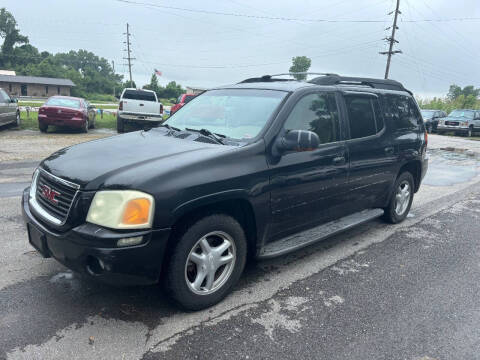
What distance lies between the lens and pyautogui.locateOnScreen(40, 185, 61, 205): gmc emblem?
283 cm

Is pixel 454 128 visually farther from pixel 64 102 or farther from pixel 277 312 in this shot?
pixel 277 312

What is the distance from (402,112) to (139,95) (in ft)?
46.0

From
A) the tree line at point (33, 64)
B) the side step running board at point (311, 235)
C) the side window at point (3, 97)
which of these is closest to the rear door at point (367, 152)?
the side step running board at point (311, 235)

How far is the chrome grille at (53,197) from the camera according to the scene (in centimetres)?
269

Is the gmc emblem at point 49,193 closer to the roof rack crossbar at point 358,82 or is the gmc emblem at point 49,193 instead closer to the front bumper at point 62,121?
the roof rack crossbar at point 358,82

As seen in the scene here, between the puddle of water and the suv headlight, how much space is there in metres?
7.81

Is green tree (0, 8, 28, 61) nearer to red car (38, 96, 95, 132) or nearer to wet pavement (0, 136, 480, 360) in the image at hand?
red car (38, 96, 95, 132)

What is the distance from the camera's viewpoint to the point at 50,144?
39.6ft

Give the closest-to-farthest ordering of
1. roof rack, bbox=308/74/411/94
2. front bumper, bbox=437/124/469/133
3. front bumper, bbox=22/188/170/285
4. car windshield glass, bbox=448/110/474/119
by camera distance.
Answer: front bumper, bbox=22/188/170/285 < roof rack, bbox=308/74/411/94 < front bumper, bbox=437/124/469/133 < car windshield glass, bbox=448/110/474/119

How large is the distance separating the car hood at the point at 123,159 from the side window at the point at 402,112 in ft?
9.15

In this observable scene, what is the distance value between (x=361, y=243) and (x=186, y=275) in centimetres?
267

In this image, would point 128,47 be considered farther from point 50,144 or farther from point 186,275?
point 186,275

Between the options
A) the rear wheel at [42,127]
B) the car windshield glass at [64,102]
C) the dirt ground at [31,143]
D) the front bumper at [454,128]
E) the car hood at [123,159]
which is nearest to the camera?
the car hood at [123,159]

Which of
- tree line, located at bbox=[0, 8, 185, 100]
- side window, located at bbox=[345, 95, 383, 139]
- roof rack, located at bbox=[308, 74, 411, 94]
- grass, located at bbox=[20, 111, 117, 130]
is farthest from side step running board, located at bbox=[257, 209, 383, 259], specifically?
tree line, located at bbox=[0, 8, 185, 100]
